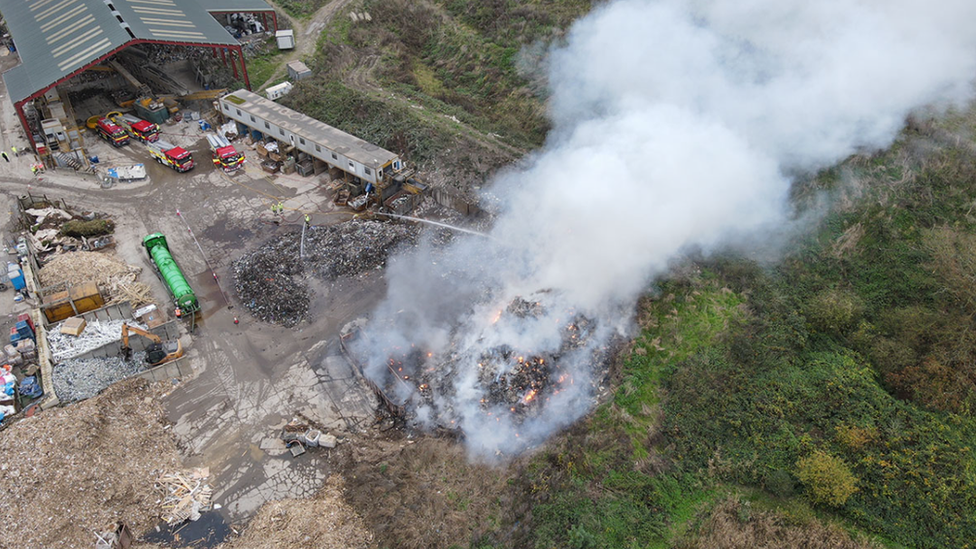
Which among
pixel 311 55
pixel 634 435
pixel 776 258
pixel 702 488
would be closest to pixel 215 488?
pixel 634 435

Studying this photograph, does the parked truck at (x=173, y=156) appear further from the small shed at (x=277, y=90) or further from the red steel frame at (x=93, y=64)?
the small shed at (x=277, y=90)

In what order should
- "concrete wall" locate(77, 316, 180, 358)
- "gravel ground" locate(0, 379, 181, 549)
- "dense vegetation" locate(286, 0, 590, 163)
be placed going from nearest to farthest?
"gravel ground" locate(0, 379, 181, 549), "concrete wall" locate(77, 316, 180, 358), "dense vegetation" locate(286, 0, 590, 163)

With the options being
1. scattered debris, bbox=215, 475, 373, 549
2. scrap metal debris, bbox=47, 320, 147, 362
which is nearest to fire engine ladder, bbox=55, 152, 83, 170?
scrap metal debris, bbox=47, 320, 147, 362

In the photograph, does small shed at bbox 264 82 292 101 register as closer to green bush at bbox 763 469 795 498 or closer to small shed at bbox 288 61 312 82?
small shed at bbox 288 61 312 82

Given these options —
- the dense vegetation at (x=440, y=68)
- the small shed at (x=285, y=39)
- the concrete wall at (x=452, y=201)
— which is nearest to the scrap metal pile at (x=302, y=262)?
the concrete wall at (x=452, y=201)

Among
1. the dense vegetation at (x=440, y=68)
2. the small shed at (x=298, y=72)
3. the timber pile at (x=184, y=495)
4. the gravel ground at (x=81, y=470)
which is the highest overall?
the dense vegetation at (x=440, y=68)

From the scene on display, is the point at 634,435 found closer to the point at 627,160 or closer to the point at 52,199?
the point at 627,160
